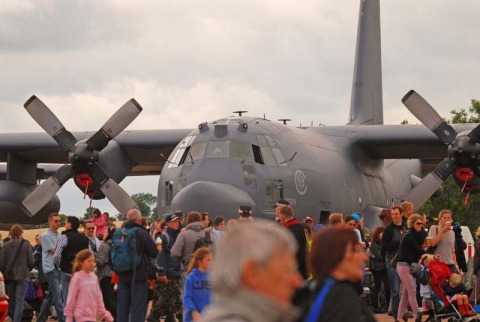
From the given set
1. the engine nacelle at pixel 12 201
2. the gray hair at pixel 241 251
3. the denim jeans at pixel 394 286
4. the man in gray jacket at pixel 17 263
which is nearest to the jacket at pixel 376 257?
the denim jeans at pixel 394 286

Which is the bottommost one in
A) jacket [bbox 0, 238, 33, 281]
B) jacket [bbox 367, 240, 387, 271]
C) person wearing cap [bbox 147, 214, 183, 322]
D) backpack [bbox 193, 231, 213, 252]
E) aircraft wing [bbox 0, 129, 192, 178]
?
person wearing cap [bbox 147, 214, 183, 322]

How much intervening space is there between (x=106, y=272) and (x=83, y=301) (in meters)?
3.80

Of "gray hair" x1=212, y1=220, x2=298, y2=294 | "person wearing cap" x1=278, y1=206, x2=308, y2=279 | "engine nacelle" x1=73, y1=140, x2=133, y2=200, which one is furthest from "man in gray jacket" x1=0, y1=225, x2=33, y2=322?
"gray hair" x1=212, y1=220, x2=298, y2=294

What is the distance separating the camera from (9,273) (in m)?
14.6

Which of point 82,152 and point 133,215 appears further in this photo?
point 82,152

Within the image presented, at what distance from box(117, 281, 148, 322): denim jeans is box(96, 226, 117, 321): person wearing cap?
6.44 ft

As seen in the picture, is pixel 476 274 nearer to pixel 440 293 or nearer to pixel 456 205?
pixel 440 293

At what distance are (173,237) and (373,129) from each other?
1152 centimetres

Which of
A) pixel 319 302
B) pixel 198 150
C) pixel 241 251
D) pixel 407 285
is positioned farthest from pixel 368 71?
pixel 241 251

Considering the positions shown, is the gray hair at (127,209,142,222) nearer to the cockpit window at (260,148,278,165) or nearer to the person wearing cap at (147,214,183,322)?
the person wearing cap at (147,214,183,322)

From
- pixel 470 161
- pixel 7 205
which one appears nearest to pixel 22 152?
pixel 7 205

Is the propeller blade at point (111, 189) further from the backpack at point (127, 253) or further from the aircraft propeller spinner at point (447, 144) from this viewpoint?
the backpack at point (127, 253)

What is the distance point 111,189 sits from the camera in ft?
74.7

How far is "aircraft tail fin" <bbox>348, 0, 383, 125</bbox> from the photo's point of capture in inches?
1158
